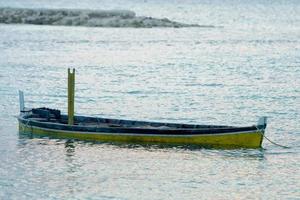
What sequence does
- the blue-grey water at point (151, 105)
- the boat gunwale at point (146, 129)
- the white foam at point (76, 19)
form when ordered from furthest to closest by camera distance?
the white foam at point (76, 19)
the boat gunwale at point (146, 129)
the blue-grey water at point (151, 105)

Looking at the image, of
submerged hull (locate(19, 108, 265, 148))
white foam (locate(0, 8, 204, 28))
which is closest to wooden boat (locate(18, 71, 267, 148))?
submerged hull (locate(19, 108, 265, 148))

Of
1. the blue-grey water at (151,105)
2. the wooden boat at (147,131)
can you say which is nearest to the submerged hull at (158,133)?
the wooden boat at (147,131)

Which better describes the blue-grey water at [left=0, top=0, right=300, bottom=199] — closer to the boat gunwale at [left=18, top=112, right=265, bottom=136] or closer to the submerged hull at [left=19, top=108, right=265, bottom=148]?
the submerged hull at [left=19, top=108, right=265, bottom=148]

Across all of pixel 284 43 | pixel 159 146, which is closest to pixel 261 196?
pixel 159 146

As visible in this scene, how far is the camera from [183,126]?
3083 centimetres

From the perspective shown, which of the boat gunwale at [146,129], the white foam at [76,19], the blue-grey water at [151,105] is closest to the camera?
the blue-grey water at [151,105]

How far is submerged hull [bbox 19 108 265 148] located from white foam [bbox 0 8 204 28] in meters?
64.9

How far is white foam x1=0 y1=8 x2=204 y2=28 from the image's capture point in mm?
96625

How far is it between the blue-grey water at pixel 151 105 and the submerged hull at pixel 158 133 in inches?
11.3

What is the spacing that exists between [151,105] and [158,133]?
1141 centimetres

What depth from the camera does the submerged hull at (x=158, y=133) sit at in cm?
2952

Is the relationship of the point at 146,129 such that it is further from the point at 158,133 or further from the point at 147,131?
the point at 158,133

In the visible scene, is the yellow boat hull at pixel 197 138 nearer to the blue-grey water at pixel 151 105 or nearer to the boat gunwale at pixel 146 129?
the boat gunwale at pixel 146 129

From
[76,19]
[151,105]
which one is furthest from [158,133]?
[76,19]
